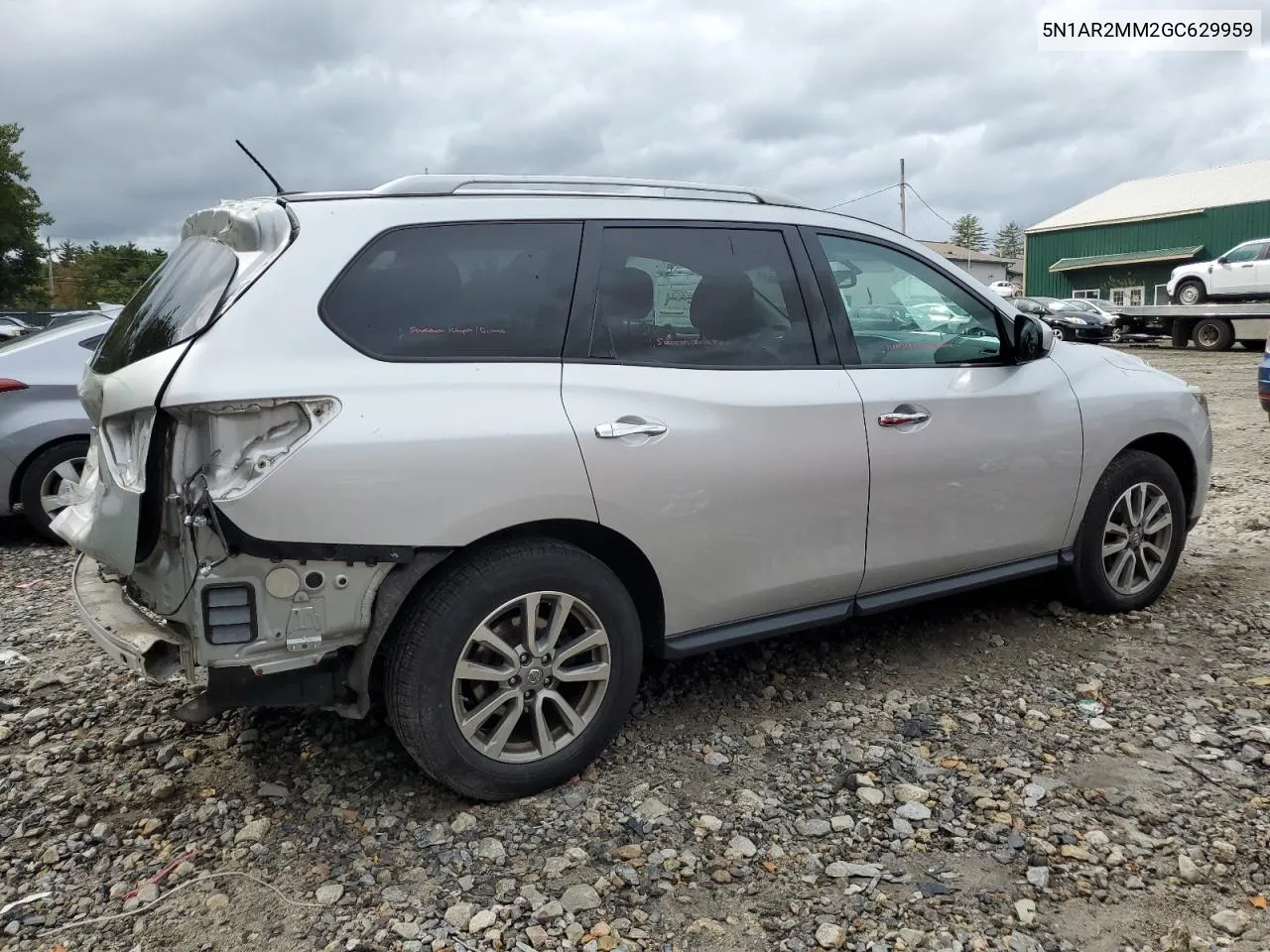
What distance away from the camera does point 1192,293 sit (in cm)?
2494

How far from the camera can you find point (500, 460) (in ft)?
9.30

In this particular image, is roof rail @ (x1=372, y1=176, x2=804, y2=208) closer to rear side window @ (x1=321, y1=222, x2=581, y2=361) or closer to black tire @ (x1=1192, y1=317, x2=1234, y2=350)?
rear side window @ (x1=321, y1=222, x2=581, y2=361)

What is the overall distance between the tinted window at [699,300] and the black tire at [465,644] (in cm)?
70

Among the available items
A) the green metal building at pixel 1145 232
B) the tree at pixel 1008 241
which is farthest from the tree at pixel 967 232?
the green metal building at pixel 1145 232

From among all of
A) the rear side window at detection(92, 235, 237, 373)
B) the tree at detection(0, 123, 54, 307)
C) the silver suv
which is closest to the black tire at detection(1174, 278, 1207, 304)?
the silver suv

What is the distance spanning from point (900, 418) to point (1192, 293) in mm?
25285

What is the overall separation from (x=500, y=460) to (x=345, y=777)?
4.14 feet

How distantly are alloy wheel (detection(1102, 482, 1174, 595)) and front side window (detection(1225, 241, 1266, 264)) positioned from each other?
23.0 metres

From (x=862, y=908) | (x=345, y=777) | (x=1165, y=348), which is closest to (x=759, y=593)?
(x=862, y=908)

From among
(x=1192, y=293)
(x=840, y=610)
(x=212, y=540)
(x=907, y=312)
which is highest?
(x=1192, y=293)

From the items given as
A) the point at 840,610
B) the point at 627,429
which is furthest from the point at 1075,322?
the point at 627,429

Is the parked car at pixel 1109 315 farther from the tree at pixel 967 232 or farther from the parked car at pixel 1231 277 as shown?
the tree at pixel 967 232

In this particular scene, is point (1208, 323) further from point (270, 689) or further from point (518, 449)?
point (270, 689)

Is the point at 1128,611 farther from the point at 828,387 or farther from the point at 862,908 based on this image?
the point at 862,908
